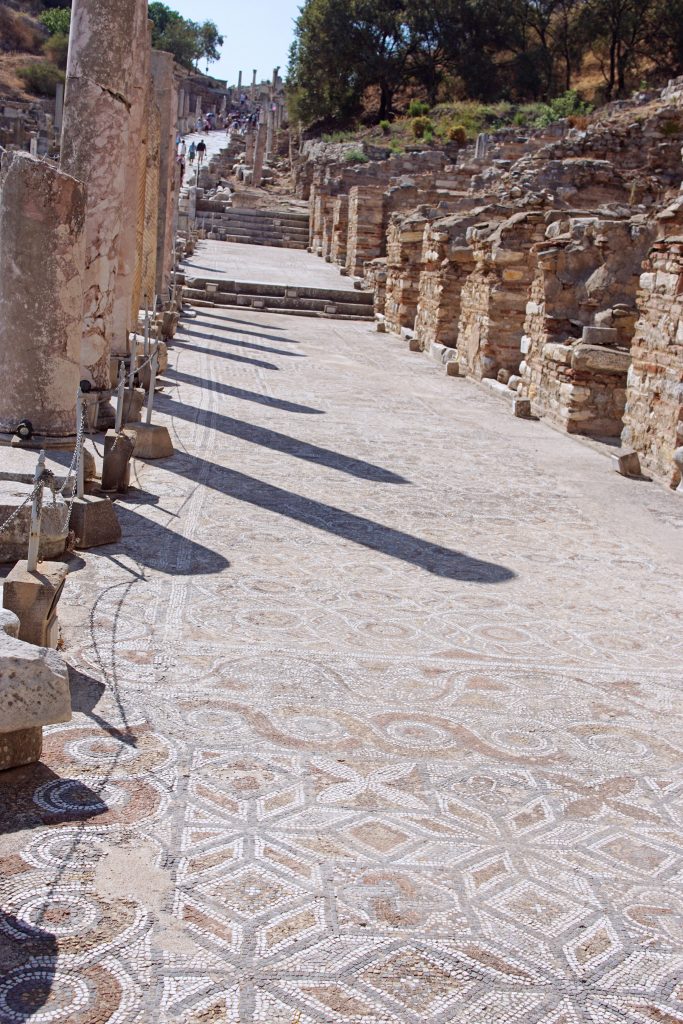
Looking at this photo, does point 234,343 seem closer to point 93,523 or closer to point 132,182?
point 132,182

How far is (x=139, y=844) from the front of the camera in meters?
3.21

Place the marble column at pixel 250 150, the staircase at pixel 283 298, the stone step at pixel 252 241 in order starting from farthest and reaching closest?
the marble column at pixel 250 150
the stone step at pixel 252 241
the staircase at pixel 283 298

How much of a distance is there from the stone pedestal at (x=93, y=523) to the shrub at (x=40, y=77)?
63.9 m

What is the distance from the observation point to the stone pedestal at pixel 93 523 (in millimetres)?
6043

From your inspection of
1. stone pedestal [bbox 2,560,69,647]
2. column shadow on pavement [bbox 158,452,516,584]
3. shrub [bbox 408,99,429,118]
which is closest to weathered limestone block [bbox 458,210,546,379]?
column shadow on pavement [bbox 158,452,516,584]

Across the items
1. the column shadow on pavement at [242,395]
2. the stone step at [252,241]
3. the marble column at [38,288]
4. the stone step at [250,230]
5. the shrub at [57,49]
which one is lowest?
the column shadow on pavement at [242,395]

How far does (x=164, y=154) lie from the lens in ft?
57.3

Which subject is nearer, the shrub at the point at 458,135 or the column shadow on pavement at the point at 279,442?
the column shadow on pavement at the point at 279,442

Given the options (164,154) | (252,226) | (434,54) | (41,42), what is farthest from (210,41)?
(164,154)

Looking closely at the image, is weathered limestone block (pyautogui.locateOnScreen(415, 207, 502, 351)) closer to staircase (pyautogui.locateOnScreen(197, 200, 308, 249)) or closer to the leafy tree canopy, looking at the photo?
staircase (pyautogui.locateOnScreen(197, 200, 308, 249))

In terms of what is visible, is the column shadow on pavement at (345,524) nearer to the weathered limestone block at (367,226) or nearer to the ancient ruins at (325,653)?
the ancient ruins at (325,653)

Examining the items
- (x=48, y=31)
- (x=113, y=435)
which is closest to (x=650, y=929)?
(x=113, y=435)

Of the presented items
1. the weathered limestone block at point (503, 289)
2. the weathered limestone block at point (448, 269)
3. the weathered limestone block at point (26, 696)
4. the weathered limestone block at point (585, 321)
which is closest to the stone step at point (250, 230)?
the weathered limestone block at point (448, 269)

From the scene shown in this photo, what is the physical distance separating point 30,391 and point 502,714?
171 inches
